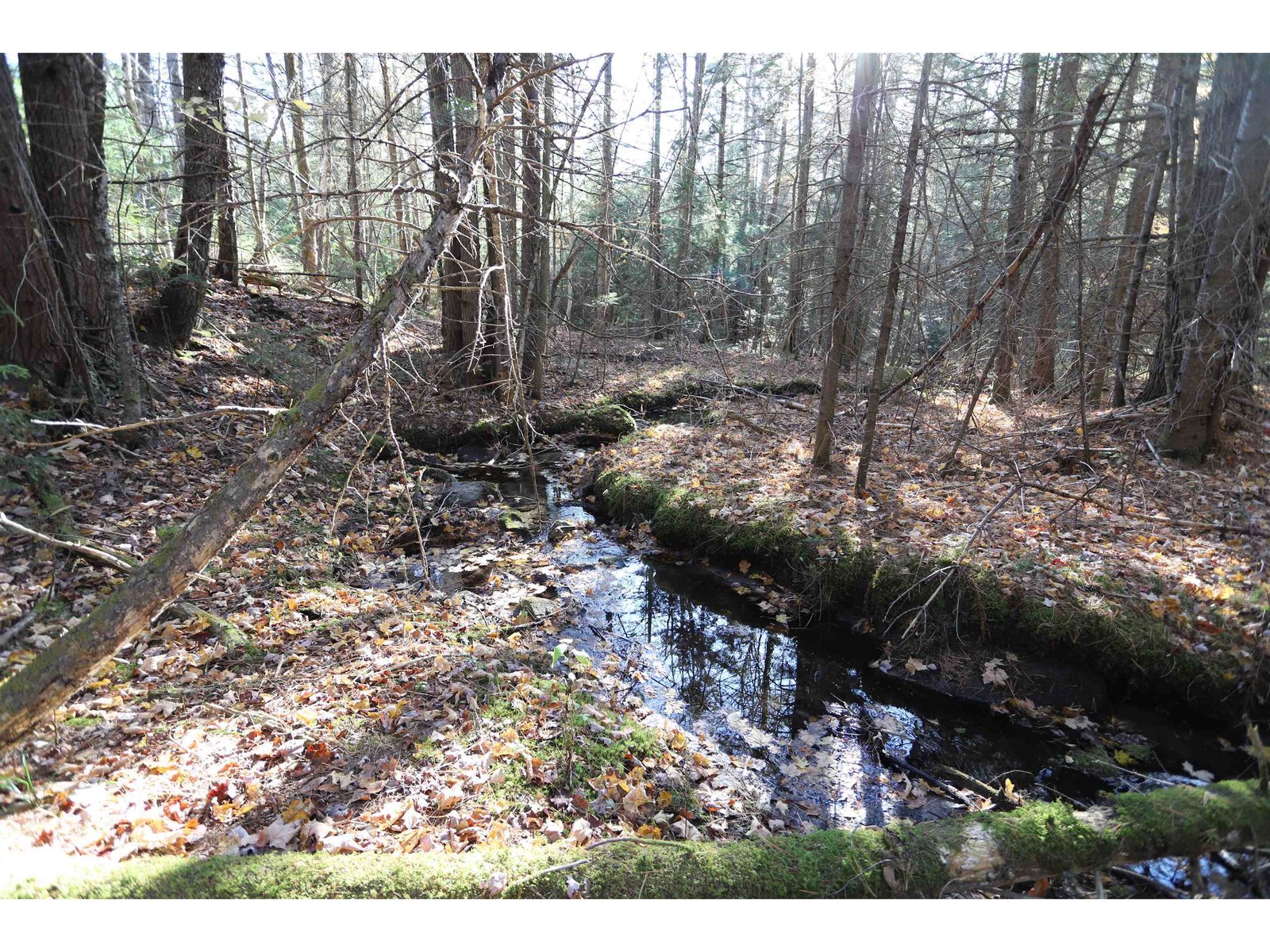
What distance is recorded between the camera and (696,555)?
23.3ft

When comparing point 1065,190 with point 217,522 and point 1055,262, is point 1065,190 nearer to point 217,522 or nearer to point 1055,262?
point 1055,262

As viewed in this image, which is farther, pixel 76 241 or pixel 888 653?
pixel 76 241

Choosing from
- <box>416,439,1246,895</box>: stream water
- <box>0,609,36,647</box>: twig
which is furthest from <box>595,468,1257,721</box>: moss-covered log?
<box>0,609,36,647</box>: twig

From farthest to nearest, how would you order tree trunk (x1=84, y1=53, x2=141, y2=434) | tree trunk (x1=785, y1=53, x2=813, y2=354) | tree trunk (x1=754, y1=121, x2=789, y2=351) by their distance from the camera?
tree trunk (x1=754, y1=121, x2=789, y2=351) < tree trunk (x1=785, y1=53, x2=813, y2=354) < tree trunk (x1=84, y1=53, x2=141, y2=434)

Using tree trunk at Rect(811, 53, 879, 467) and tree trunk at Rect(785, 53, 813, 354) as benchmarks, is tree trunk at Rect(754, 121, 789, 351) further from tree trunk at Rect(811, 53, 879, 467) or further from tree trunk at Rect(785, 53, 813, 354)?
tree trunk at Rect(811, 53, 879, 467)

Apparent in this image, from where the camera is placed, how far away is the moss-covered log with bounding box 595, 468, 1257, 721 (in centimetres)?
443

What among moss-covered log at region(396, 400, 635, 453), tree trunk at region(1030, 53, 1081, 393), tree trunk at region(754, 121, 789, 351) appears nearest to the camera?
tree trunk at region(1030, 53, 1081, 393)

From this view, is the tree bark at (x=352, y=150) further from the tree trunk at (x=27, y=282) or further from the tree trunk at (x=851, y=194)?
the tree trunk at (x=851, y=194)

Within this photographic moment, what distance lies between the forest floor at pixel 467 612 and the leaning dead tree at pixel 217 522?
35 centimetres

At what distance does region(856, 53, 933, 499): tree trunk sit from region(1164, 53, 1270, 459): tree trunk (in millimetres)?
2014

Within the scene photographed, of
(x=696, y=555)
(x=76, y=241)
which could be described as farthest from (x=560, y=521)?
(x=76, y=241)

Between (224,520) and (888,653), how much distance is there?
16.3 feet
